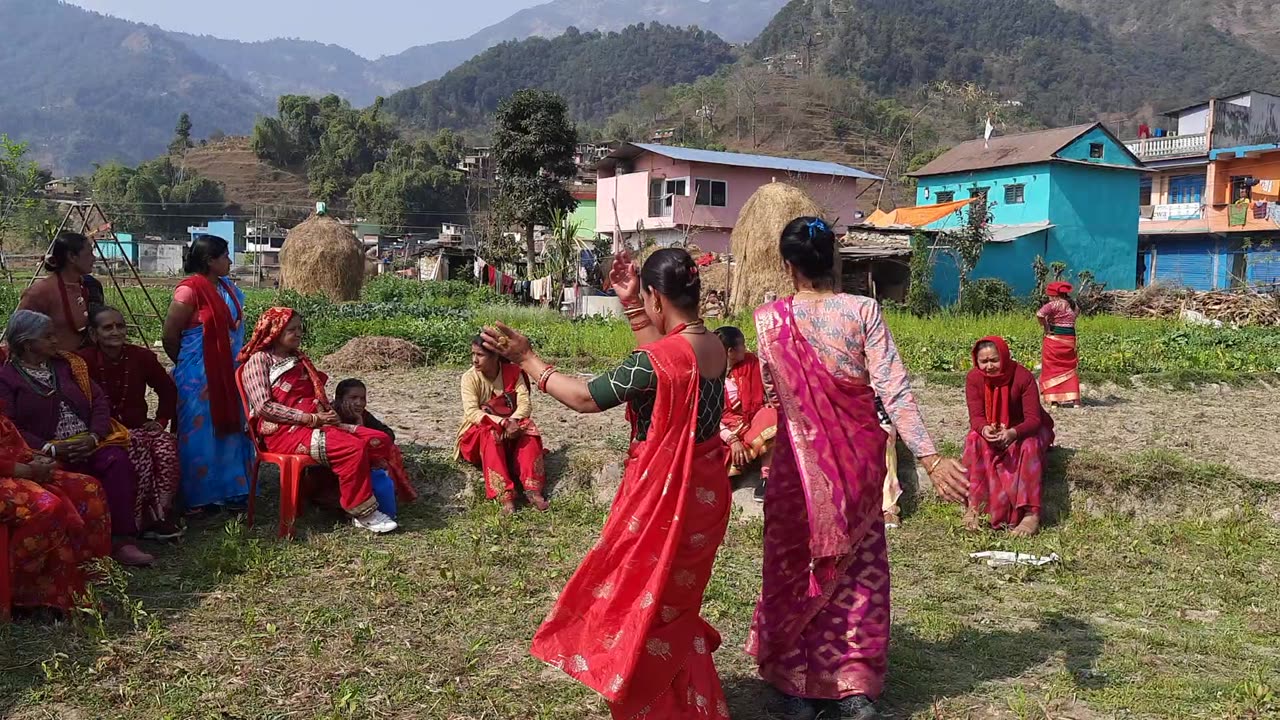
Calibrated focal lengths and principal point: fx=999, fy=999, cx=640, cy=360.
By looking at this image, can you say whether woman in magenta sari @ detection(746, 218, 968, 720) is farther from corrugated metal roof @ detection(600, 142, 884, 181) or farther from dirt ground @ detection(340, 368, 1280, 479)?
corrugated metal roof @ detection(600, 142, 884, 181)

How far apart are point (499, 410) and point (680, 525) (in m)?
3.16

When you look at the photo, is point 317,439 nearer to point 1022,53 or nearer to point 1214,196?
point 1214,196

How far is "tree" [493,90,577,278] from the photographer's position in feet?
87.7

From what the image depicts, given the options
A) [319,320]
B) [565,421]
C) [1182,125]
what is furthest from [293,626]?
[1182,125]

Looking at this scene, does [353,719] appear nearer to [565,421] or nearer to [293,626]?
[293,626]

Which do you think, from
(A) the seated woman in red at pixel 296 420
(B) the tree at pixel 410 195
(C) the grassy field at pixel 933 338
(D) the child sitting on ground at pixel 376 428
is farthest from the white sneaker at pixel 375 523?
(B) the tree at pixel 410 195

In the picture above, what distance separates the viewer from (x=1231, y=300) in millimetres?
19250

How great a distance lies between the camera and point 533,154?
2670cm

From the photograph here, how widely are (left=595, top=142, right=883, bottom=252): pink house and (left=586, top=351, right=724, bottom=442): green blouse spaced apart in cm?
2669

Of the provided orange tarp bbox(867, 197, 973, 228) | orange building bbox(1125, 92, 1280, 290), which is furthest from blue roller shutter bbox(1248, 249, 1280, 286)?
orange tarp bbox(867, 197, 973, 228)

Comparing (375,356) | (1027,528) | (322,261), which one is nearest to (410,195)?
(322,261)

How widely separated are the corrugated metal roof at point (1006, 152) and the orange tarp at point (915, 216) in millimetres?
4576

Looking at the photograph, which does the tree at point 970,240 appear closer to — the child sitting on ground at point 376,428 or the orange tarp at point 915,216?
the orange tarp at point 915,216

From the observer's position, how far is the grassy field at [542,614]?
11.6ft
